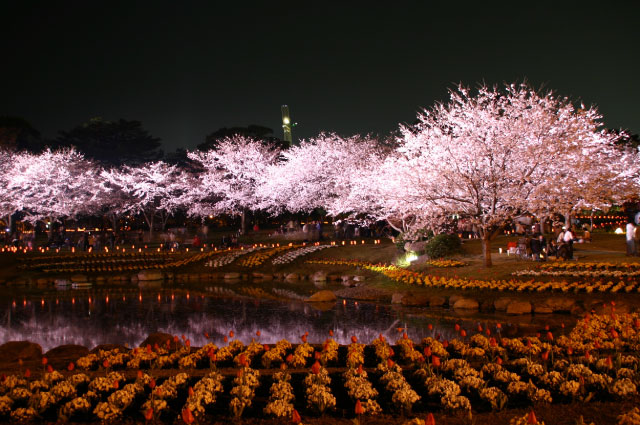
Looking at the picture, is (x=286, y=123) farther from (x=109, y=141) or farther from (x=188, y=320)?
(x=188, y=320)

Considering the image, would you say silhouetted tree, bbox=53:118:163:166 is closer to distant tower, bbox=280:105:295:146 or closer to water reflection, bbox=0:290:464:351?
distant tower, bbox=280:105:295:146

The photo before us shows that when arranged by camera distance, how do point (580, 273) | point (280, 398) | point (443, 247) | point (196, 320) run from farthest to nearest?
point (443, 247)
point (580, 273)
point (196, 320)
point (280, 398)

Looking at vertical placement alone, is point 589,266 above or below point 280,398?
above

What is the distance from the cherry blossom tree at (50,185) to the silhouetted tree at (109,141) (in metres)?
12.9

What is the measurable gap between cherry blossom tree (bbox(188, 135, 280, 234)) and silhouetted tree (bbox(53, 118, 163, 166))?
15474 mm

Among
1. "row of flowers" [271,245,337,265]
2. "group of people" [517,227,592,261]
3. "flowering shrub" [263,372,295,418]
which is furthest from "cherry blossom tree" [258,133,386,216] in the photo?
"flowering shrub" [263,372,295,418]

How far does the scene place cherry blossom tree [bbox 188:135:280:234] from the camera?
49625 mm

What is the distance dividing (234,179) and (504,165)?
33171 millimetres

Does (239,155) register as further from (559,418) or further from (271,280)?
(559,418)

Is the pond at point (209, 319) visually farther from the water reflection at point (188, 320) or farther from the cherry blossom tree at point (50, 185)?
the cherry blossom tree at point (50, 185)

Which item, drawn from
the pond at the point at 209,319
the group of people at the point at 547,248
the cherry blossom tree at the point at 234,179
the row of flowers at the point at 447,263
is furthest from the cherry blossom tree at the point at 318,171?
the pond at the point at 209,319

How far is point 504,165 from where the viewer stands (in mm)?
21062

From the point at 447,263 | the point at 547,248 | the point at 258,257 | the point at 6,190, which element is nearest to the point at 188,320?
the point at 447,263

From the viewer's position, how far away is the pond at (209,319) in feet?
48.5
